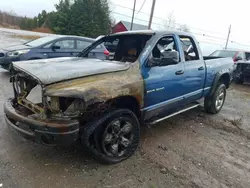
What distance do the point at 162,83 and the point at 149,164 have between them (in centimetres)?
125

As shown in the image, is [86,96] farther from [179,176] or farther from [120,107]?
[179,176]

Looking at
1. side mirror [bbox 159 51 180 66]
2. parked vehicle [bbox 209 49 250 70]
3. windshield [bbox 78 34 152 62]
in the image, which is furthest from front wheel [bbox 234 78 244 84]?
side mirror [bbox 159 51 180 66]

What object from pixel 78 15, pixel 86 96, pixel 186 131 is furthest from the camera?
pixel 78 15

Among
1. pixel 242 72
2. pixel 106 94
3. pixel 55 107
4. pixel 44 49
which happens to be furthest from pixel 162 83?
pixel 242 72

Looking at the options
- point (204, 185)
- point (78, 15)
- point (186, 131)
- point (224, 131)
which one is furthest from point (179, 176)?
point (78, 15)

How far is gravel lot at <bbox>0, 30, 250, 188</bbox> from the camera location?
2.87m

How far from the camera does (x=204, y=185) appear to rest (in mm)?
2920

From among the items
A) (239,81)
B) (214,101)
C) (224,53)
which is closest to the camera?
(214,101)

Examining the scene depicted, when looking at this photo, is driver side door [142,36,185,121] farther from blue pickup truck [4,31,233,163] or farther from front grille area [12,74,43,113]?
front grille area [12,74,43,113]

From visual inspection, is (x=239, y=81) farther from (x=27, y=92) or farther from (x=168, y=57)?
(x=27, y=92)

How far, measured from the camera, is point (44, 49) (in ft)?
26.7

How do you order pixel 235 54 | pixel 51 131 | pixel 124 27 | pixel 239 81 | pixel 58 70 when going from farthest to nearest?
pixel 124 27 < pixel 235 54 < pixel 239 81 < pixel 58 70 < pixel 51 131

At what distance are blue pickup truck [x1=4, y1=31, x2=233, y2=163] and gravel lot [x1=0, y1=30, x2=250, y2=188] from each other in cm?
31

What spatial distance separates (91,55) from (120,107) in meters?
1.96
